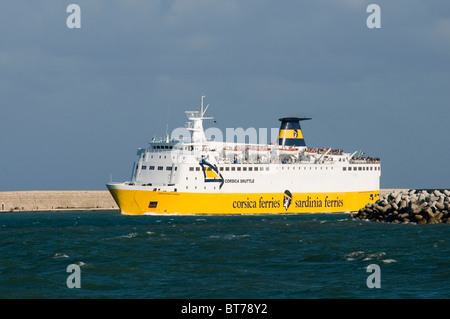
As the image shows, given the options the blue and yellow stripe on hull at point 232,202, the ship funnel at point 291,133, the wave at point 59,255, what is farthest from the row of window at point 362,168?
the wave at point 59,255

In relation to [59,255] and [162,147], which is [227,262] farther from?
[162,147]

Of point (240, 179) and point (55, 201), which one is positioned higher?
point (240, 179)

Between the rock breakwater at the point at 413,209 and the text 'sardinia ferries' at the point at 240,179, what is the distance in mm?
9517

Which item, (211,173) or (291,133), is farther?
(291,133)

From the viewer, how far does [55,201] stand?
242 feet

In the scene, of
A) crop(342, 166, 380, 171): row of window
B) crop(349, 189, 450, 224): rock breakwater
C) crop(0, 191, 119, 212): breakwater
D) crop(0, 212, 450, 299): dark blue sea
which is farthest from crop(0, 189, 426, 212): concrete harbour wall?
crop(349, 189, 450, 224): rock breakwater

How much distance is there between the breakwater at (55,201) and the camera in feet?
235

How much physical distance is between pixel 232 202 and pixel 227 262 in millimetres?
28460

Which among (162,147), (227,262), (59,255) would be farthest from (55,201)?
(227,262)

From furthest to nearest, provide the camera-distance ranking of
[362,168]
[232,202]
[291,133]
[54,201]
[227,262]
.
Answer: [54,201]
[291,133]
[362,168]
[232,202]
[227,262]

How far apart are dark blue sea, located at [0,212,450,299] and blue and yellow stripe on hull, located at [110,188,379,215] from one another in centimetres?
1165

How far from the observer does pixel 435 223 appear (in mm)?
40938
